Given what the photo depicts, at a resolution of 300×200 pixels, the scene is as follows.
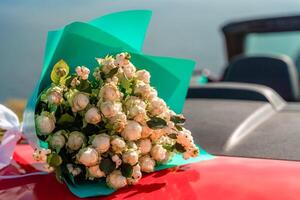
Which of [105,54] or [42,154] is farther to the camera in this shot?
[105,54]

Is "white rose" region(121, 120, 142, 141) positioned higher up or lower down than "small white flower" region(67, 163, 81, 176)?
higher up

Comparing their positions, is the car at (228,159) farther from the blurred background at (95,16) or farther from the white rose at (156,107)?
the blurred background at (95,16)

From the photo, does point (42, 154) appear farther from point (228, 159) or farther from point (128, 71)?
point (228, 159)

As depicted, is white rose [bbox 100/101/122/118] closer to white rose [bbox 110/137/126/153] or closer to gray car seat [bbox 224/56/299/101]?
white rose [bbox 110/137/126/153]

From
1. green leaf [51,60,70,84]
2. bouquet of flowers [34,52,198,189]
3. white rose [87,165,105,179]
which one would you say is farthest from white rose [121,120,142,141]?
green leaf [51,60,70,84]

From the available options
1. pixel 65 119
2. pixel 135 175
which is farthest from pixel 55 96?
pixel 135 175

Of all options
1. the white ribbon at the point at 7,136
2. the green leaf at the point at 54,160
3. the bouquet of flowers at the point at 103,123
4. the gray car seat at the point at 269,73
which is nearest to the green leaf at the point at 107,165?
the bouquet of flowers at the point at 103,123
